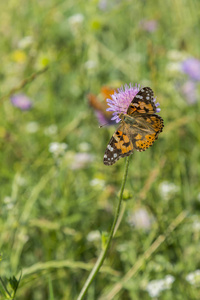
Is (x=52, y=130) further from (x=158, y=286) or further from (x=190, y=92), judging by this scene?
(x=158, y=286)

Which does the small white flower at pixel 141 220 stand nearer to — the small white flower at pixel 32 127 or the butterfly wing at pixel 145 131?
the butterfly wing at pixel 145 131

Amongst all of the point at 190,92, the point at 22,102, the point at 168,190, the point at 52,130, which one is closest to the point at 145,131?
the point at 168,190

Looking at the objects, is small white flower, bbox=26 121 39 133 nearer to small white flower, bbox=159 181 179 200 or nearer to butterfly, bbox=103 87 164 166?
small white flower, bbox=159 181 179 200

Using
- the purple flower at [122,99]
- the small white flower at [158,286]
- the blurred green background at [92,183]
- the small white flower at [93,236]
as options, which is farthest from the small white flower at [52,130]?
the purple flower at [122,99]

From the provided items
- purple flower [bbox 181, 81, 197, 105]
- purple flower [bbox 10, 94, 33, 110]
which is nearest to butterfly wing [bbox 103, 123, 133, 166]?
purple flower [bbox 181, 81, 197, 105]

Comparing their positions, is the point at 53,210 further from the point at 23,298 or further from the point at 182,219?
the point at 182,219

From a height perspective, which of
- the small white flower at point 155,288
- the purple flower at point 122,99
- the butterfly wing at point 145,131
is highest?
the purple flower at point 122,99
